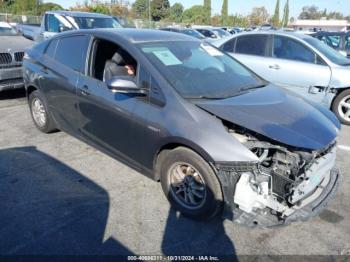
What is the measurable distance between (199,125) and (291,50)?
464cm

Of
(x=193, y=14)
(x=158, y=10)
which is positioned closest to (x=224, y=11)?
(x=193, y=14)

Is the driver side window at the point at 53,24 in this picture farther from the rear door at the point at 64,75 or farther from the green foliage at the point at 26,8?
the green foliage at the point at 26,8

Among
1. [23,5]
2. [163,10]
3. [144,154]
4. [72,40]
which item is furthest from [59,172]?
[163,10]

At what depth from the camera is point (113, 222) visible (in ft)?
10.4

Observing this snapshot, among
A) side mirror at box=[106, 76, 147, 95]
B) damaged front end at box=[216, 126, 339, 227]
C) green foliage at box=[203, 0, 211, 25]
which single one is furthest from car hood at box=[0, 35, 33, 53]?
green foliage at box=[203, 0, 211, 25]

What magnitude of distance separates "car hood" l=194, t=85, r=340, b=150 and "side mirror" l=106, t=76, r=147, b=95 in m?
0.62

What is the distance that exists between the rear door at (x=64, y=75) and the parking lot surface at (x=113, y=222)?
647mm

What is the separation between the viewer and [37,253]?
275 cm

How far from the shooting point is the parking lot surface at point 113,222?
2.85 metres

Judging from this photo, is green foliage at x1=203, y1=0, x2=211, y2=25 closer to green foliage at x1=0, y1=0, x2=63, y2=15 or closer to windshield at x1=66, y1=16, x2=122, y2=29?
green foliage at x1=0, y1=0, x2=63, y2=15

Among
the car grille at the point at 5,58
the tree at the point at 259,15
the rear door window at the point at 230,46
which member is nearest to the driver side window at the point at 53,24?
the car grille at the point at 5,58

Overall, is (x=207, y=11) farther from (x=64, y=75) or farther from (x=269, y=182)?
(x=269, y=182)

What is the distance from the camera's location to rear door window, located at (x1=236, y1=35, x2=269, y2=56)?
7.06 m

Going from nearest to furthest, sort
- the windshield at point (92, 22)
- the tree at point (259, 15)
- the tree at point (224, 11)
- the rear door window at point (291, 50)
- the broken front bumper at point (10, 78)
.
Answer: the rear door window at point (291, 50) → the broken front bumper at point (10, 78) → the windshield at point (92, 22) → the tree at point (224, 11) → the tree at point (259, 15)
